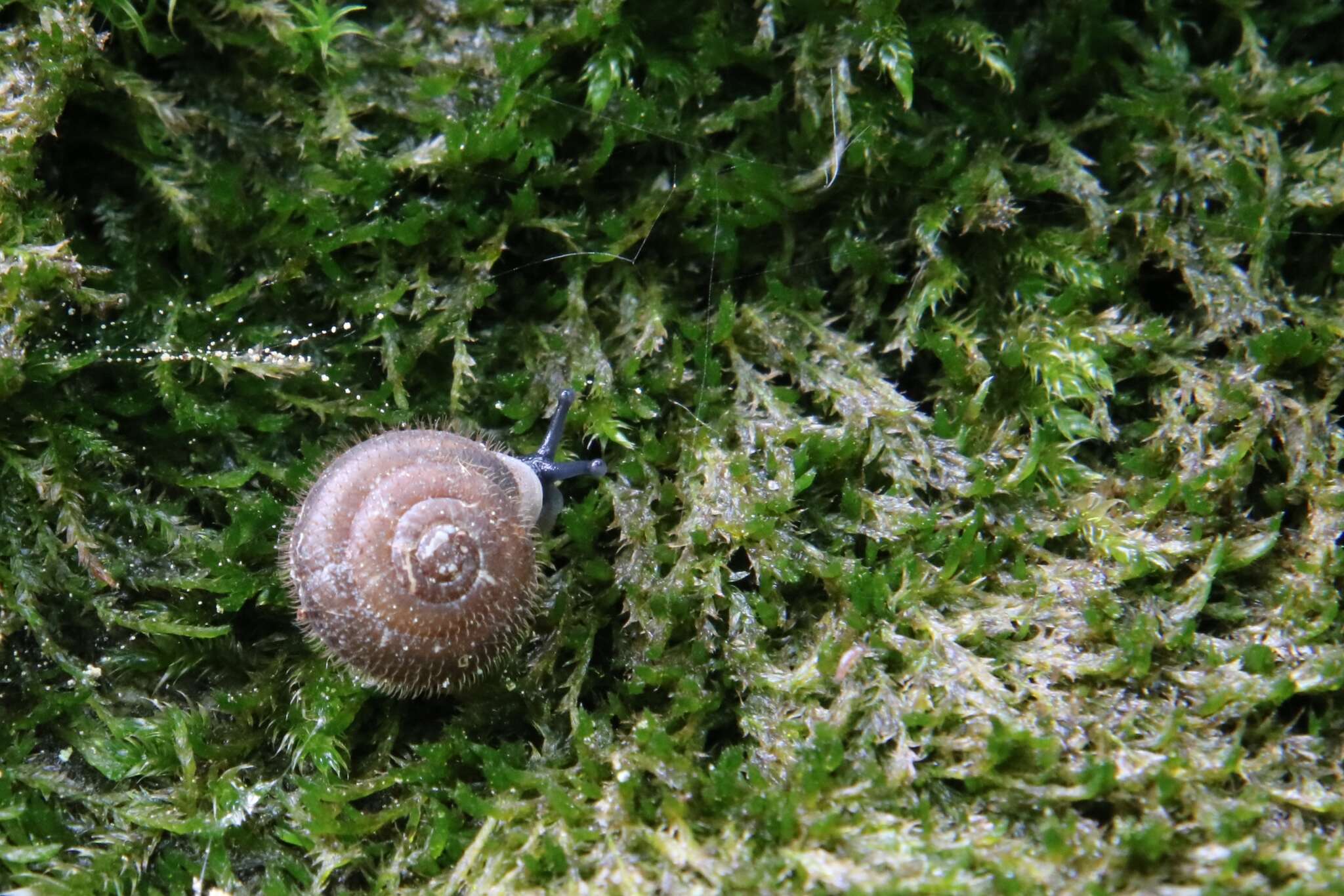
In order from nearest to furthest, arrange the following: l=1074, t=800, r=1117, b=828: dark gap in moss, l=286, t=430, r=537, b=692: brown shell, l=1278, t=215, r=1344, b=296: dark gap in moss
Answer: l=1074, t=800, r=1117, b=828: dark gap in moss
l=286, t=430, r=537, b=692: brown shell
l=1278, t=215, r=1344, b=296: dark gap in moss

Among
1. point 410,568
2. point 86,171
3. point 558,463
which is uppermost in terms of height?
point 86,171

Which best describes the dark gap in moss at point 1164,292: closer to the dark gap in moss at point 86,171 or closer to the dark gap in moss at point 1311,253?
the dark gap in moss at point 1311,253

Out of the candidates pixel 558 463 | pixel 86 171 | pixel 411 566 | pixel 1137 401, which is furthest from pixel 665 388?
pixel 86 171

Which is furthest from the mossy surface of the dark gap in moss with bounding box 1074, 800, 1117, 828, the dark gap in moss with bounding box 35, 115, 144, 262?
the dark gap in moss with bounding box 1074, 800, 1117, 828

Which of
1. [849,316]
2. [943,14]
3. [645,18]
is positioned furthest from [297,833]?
[943,14]

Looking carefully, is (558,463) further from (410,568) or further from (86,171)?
(86,171)

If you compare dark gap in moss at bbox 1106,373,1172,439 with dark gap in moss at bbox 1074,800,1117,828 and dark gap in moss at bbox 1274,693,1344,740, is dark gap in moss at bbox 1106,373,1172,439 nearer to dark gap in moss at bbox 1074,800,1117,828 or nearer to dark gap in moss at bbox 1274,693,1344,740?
dark gap in moss at bbox 1274,693,1344,740

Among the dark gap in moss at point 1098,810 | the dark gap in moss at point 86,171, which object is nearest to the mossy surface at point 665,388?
the dark gap in moss at point 86,171
